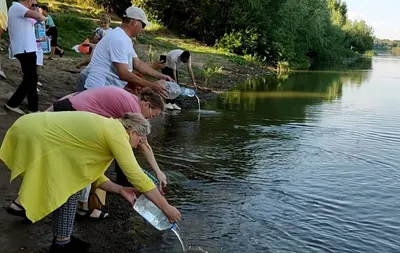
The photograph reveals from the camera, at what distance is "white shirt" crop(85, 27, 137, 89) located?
5520 millimetres

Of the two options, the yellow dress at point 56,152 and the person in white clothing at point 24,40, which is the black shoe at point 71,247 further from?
the person in white clothing at point 24,40

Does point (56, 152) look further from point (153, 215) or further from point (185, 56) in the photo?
point (185, 56)

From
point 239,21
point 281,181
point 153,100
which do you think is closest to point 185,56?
point 281,181

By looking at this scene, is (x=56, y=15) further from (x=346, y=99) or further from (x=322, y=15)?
(x=322, y=15)

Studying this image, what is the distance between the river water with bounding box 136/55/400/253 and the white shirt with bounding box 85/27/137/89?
1634mm

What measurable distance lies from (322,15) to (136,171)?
41723 mm

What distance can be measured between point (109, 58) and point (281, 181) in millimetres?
3079

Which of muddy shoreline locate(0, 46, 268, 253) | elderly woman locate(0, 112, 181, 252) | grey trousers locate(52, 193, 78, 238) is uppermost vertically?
elderly woman locate(0, 112, 181, 252)

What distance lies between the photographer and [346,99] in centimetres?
1903

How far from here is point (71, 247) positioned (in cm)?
425

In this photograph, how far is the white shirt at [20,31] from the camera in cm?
788

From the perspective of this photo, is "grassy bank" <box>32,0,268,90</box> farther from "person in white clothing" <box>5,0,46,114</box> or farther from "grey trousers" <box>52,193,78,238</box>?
"grey trousers" <box>52,193,78,238</box>

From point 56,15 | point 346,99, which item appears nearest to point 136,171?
point 346,99

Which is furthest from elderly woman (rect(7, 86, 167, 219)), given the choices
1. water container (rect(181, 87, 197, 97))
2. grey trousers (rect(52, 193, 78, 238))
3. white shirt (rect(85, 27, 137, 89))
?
water container (rect(181, 87, 197, 97))
